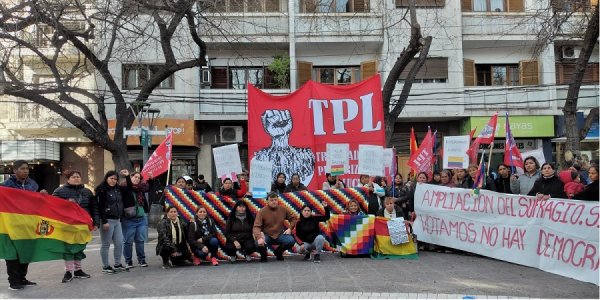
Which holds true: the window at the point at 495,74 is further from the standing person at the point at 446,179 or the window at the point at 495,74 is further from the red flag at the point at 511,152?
the standing person at the point at 446,179

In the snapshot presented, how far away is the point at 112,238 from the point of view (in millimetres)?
9008

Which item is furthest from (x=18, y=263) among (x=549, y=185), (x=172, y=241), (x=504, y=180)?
(x=504, y=180)

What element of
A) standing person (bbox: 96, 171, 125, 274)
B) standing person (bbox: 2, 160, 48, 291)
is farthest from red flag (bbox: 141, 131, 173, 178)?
standing person (bbox: 2, 160, 48, 291)

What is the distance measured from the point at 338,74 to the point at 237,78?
4.43 metres

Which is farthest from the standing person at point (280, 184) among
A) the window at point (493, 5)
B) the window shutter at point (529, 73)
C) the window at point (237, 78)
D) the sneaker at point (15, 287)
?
the window shutter at point (529, 73)

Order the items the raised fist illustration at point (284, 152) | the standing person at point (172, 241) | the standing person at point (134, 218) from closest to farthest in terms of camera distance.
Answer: the standing person at point (172, 241) < the standing person at point (134, 218) < the raised fist illustration at point (284, 152)

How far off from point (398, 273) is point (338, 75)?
16.7 meters

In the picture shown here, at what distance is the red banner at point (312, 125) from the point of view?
1161cm

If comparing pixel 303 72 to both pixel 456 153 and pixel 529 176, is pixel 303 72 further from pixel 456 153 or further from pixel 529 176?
pixel 529 176

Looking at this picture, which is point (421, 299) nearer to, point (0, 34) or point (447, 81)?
point (0, 34)

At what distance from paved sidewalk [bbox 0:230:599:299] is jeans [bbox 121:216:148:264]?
0.28 meters

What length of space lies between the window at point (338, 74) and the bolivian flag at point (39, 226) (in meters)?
16.5

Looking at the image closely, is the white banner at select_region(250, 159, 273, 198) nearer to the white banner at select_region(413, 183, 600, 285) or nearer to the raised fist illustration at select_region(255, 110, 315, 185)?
the raised fist illustration at select_region(255, 110, 315, 185)

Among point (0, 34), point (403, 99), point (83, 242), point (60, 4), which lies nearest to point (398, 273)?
point (83, 242)
